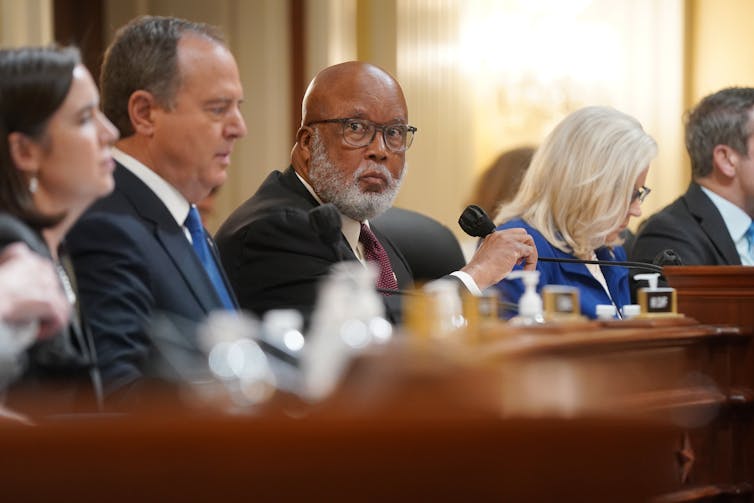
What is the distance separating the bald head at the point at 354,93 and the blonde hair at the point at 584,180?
0.59m

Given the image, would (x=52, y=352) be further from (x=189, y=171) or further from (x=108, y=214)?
(x=189, y=171)

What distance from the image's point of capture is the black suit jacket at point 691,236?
4.47m

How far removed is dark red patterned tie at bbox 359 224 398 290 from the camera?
11.9ft

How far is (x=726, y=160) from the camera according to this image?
472 centimetres

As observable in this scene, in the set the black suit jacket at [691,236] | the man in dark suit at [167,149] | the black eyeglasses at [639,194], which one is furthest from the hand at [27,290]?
the black suit jacket at [691,236]

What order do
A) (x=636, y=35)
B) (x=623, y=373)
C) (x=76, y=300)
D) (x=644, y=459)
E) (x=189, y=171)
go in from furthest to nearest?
(x=636, y=35) → (x=189, y=171) → (x=623, y=373) → (x=76, y=300) → (x=644, y=459)

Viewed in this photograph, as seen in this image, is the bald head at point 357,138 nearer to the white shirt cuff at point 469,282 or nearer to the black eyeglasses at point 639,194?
the white shirt cuff at point 469,282

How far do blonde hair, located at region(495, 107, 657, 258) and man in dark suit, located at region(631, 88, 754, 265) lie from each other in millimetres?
478

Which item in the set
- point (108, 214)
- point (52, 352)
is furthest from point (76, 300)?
point (108, 214)

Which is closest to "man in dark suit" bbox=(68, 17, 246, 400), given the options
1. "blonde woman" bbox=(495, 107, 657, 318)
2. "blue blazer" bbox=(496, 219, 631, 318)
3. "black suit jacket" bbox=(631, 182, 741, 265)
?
"blue blazer" bbox=(496, 219, 631, 318)

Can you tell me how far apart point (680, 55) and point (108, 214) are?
6.02m

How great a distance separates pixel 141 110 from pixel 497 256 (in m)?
1.12

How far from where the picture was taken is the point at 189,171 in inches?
113

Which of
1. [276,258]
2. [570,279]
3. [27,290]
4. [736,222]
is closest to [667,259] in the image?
[570,279]
